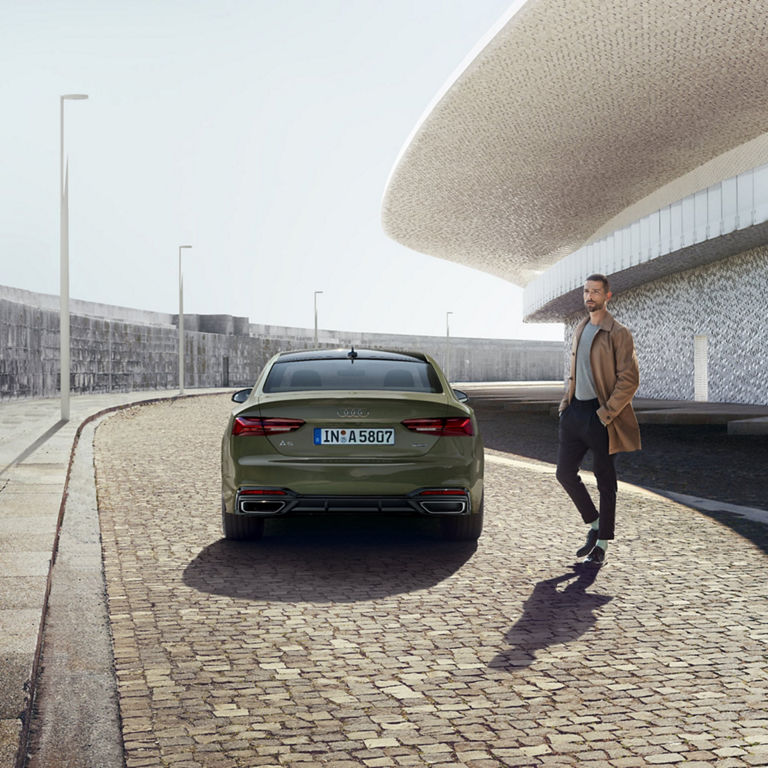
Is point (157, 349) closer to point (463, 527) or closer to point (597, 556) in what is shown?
point (463, 527)

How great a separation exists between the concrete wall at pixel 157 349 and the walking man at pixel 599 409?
24513 millimetres

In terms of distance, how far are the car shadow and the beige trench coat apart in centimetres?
123

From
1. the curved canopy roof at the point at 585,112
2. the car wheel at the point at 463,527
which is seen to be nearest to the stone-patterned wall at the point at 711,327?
the curved canopy roof at the point at 585,112

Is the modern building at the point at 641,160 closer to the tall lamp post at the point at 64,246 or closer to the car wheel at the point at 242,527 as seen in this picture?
the tall lamp post at the point at 64,246

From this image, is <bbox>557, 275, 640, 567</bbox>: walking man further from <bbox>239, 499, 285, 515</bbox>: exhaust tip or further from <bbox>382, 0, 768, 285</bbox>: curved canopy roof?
<bbox>382, 0, 768, 285</bbox>: curved canopy roof

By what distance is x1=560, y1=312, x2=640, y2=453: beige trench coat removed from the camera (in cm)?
611

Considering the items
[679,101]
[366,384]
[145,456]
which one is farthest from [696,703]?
[679,101]

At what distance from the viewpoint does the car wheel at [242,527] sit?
22.8ft

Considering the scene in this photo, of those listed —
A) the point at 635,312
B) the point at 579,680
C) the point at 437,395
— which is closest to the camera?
the point at 579,680

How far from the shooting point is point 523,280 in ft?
211

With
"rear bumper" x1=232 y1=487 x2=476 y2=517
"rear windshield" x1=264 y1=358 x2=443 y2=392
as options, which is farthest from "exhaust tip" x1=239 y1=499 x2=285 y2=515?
"rear windshield" x1=264 y1=358 x2=443 y2=392

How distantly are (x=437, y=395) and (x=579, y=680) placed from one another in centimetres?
307

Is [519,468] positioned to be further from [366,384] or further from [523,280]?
[523,280]

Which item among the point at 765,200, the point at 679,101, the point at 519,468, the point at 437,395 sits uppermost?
the point at 679,101
